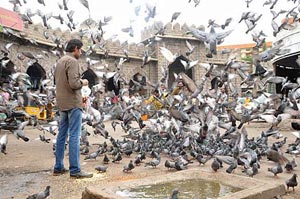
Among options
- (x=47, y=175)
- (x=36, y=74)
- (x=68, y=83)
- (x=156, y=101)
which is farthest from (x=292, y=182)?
(x=36, y=74)

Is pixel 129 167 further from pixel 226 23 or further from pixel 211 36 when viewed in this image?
pixel 226 23

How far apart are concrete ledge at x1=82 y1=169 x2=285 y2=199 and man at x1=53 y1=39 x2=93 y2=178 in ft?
4.30

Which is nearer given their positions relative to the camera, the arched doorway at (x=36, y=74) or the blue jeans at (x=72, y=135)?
the blue jeans at (x=72, y=135)

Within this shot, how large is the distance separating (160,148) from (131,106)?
1.10 m

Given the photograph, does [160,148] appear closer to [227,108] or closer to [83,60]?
[227,108]

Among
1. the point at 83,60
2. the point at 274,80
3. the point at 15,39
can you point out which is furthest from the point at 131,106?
the point at 83,60

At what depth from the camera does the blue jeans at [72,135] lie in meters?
4.34

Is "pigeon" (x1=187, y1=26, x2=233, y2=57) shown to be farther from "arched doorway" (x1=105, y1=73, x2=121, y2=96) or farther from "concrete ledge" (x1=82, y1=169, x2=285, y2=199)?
"arched doorway" (x1=105, y1=73, x2=121, y2=96)

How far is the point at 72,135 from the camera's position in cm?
438

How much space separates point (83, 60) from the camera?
21516mm

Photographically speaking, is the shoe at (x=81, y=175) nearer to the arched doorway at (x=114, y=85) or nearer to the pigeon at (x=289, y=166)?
the pigeon at (x=289, y=166)

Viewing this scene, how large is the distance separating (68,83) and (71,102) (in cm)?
26

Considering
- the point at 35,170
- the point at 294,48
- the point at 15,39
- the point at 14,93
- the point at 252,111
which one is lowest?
the point at 35,170

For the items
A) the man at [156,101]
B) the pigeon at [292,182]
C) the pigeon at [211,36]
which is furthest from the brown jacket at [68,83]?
the man at [156,101]
